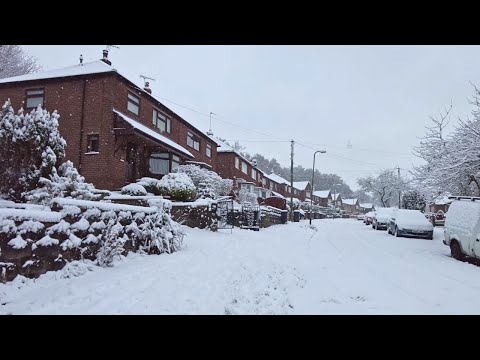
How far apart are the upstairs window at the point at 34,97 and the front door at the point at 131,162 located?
5.29m

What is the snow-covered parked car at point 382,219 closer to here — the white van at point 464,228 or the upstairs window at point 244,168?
the white van at point 464,228

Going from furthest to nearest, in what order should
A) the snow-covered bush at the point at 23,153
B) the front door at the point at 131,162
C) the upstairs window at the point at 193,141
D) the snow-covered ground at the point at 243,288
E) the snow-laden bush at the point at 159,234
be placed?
the upstairs window at the point at 193,141, the front door at the point at 131,162, the snow-covered bush at the point at 23,153, the snow-laden bush at the point at 159,234, the snow-covered ground at the point at 243,288

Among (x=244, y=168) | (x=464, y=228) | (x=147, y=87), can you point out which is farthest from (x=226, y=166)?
(x=464, y=228)

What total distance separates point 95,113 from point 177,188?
21.2ft

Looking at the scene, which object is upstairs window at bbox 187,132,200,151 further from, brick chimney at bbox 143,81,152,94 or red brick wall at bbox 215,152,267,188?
red brick wall at bbox 215,152,267,188

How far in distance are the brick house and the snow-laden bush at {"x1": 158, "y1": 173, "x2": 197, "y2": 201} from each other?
349cm

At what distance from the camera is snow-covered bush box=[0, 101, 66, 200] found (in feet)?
28.8

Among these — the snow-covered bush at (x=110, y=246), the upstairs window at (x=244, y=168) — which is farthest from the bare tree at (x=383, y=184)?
the snow-covered bush at (x=110, y=246)

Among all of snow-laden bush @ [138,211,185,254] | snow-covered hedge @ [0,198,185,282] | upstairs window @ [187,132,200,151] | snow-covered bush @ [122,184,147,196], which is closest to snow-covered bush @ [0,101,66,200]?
snow-covered hedge @ [0,198,185,282]

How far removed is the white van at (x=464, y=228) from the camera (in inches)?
360
